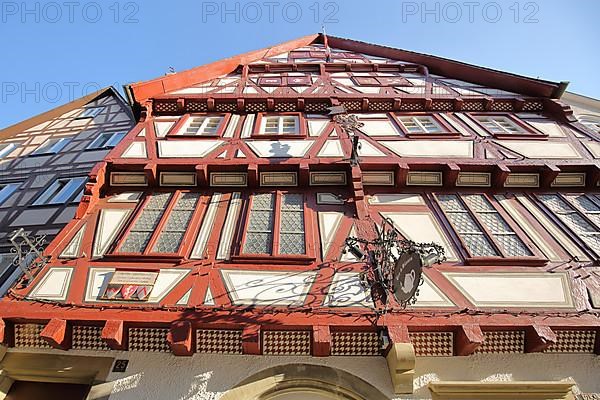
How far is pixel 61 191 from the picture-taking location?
10.2 metres

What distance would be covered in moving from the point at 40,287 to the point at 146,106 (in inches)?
229

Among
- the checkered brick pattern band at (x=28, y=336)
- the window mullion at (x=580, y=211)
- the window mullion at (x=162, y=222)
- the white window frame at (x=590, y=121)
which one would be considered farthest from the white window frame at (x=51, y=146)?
the white window frame at (x=590, y=121)

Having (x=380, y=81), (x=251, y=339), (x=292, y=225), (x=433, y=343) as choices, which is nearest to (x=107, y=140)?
(x=292, y=225)

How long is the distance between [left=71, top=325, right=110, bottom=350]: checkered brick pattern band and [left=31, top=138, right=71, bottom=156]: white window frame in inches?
379

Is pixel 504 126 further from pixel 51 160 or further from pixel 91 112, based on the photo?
pixel 91 112

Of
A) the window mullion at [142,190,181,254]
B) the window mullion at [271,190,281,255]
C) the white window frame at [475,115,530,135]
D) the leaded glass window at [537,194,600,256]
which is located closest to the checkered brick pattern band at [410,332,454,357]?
the window mullion at [271,190,281,255]

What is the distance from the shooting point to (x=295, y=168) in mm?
7695

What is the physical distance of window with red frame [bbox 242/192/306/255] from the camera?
6.20 metres

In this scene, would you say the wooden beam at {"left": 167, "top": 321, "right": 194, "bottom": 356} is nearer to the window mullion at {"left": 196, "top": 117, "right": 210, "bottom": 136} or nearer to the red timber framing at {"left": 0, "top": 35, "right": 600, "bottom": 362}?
the red timber framing at {"left": 0, "top": 35, "right": 600, "bottom": 362}

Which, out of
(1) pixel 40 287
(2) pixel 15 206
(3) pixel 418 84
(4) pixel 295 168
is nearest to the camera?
(1) pixel 40 287

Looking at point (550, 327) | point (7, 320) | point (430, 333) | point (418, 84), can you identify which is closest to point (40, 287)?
point (7, 320)

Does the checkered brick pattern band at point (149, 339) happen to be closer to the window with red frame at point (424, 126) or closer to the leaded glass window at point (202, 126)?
the leaded glass window at point (202, 126)

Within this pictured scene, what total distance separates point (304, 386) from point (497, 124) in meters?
8.78

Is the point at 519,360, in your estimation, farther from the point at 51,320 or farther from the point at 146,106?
the point at 146,106
